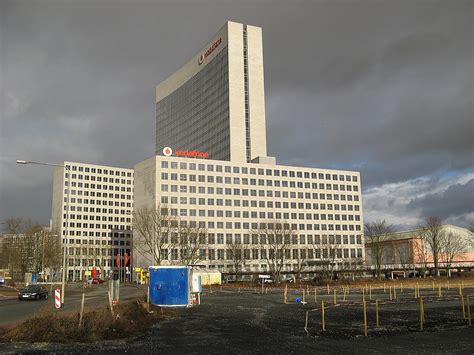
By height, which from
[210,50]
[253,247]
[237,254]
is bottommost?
[237,254]

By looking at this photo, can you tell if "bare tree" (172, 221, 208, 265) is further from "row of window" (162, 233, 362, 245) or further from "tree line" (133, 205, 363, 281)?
"row of window" (162, 233, 362, 245)

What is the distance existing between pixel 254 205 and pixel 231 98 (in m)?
37.0

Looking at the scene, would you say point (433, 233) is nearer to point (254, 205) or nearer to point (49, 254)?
point (254, 205)

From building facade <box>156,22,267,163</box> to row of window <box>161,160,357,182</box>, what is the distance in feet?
28.9

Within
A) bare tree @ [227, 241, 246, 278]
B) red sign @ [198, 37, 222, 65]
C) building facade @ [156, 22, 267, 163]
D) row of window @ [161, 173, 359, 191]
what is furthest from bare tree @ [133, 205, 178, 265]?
red sign @ [198, 37, 222, 65]

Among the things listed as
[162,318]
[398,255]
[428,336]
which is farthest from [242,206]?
[428,336]

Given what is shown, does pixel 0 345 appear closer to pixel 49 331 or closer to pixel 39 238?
pixel 49 331

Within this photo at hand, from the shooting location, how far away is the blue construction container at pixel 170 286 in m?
37.8

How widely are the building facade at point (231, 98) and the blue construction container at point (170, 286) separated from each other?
4401 inches

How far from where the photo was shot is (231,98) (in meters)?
153

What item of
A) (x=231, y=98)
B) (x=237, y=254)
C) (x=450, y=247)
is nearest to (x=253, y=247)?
(x=237, y=254)

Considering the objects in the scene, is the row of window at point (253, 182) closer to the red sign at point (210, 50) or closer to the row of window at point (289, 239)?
the row of window at point (289, 239)

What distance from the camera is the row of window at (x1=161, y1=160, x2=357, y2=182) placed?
133000 mm

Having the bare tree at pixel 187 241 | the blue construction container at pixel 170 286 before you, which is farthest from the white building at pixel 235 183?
the blue construction container at pixel 170 286
